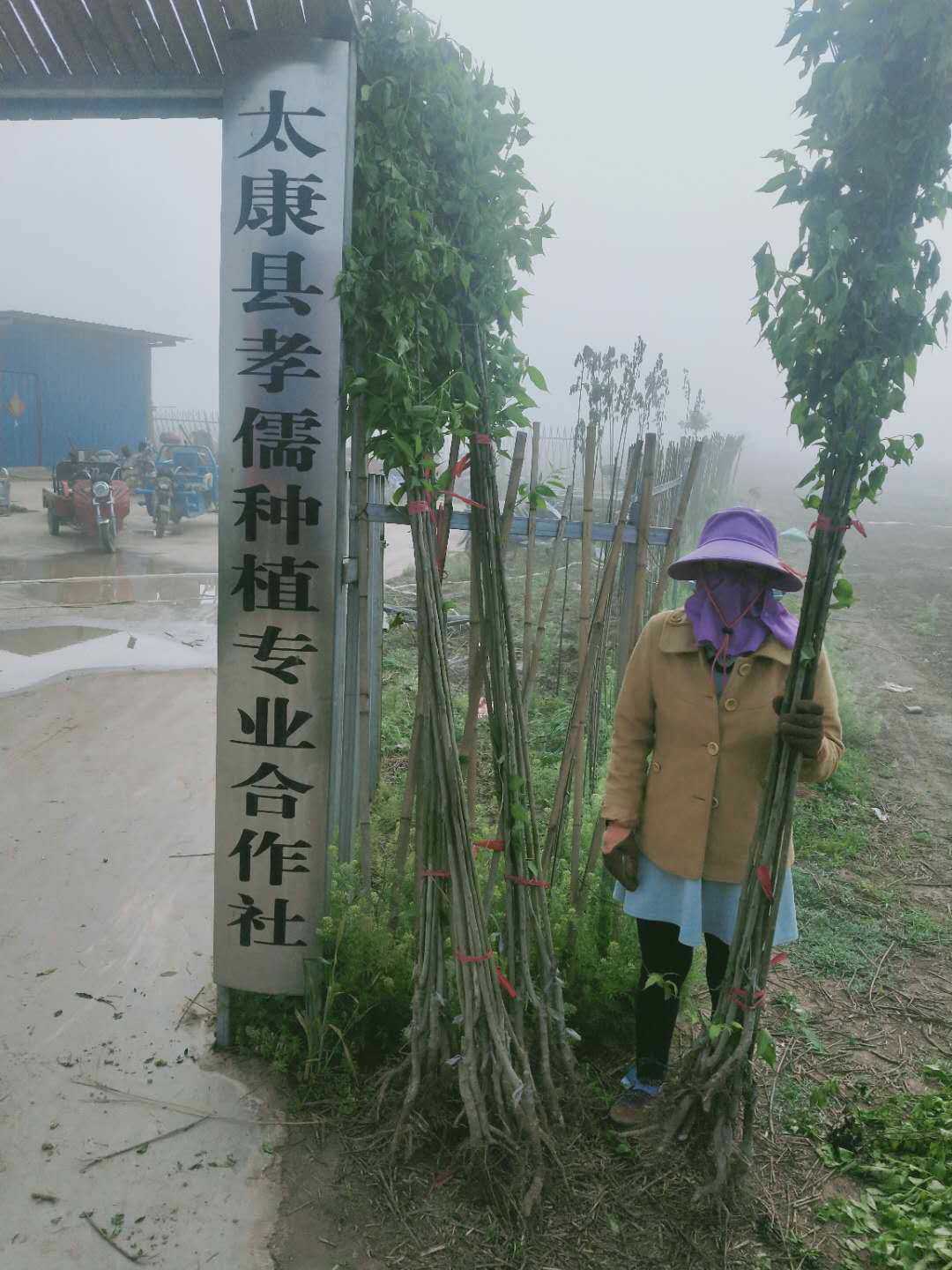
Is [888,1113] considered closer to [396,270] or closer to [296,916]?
[296,916]

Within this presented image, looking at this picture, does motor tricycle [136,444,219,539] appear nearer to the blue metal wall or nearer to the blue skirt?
the blue metal wall

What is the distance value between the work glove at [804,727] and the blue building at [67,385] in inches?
718

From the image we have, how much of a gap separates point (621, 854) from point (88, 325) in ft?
62.0

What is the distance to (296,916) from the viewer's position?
99.5 inches

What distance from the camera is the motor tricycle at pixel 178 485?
12.8 metres

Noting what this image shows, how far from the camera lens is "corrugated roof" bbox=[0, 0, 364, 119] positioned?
221cm

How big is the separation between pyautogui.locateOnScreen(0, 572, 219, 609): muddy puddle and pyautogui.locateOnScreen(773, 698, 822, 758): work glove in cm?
731

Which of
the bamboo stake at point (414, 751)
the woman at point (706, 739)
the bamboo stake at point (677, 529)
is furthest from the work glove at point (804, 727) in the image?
the bamboo stake at point (414, 751)

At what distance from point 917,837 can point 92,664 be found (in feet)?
16.9

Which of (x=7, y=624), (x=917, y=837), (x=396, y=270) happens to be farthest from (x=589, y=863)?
(x=7, y=624)

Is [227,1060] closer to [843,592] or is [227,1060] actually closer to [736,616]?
[736,616]

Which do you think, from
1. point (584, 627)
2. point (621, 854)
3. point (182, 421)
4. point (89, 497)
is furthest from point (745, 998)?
point (182, 421)

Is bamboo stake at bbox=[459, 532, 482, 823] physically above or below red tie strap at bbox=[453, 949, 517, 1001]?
above

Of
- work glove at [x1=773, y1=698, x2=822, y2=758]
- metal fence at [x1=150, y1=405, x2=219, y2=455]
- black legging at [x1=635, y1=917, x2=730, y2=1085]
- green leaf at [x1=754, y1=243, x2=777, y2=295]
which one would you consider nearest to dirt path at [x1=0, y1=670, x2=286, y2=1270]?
black legging at [x1=635, y1=917, x2=730, y2=1085]
